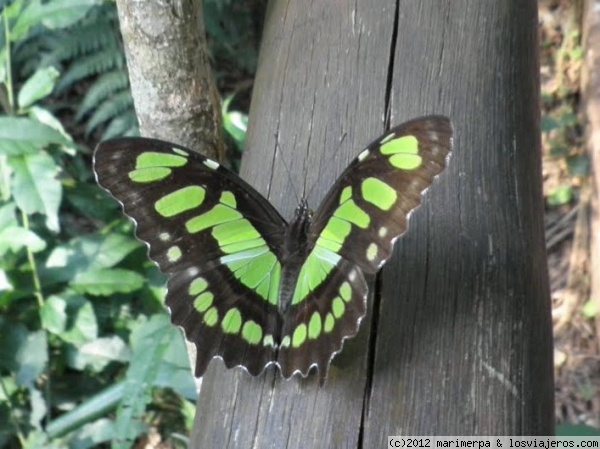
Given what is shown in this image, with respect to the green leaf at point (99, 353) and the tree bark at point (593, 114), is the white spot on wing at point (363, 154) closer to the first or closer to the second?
the green leaf at point (99, 353)

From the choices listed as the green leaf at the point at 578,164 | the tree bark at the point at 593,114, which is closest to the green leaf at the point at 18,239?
the tree bark at the point at 593,114

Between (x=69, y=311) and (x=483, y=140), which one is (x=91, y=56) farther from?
(x=483, y=140)

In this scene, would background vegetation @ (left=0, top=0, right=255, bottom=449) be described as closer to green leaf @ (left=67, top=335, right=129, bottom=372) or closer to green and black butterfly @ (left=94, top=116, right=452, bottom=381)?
green leaf @ (left=67, top=335, right=129, bottom=372)

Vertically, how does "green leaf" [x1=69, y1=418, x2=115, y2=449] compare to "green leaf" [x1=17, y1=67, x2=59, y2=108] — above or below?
below

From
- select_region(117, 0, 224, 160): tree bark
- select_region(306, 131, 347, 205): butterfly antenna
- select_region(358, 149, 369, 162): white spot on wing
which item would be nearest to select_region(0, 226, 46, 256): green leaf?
select_region(117, 0, 224, 160): tree bark

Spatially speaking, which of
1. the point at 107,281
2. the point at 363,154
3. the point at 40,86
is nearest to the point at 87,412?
the point at 107,281

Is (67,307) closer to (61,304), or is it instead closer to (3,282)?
(61,304)

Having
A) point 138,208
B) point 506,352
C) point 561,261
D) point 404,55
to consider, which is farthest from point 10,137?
point 561,261
